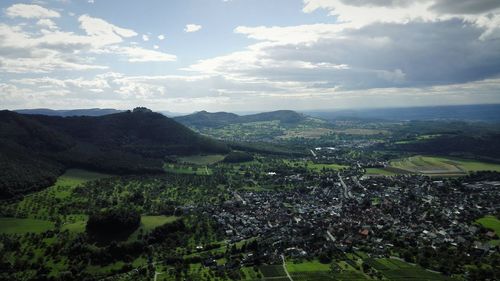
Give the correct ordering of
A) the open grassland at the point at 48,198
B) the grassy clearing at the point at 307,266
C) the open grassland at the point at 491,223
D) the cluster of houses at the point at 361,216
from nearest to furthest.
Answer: the grassy clearing at the point at 307,266, the cluster of houses at the point at 361,216, the open grassland at the point at 491,223, the open grassland at the point at 48,198

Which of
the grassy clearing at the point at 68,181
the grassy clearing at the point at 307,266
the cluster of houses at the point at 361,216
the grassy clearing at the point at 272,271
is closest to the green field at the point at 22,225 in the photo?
the grassy clearing at the point at 68,181

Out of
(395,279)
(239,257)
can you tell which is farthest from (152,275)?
(395,279)

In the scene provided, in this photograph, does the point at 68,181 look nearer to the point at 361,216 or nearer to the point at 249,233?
the point at 249,233

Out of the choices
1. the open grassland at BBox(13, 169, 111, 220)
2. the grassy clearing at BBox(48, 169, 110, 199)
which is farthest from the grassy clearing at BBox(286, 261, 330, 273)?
the grassy clearing at BBox(48, 169, 110, 199)

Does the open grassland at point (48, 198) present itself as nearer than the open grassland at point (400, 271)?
No

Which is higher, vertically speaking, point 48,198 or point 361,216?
point 48,198

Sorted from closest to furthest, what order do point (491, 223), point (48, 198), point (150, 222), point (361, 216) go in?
point (491, 223), point (150, 222), point (361, 216), point (48, 198)

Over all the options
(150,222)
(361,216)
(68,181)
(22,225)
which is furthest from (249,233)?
(68,181)

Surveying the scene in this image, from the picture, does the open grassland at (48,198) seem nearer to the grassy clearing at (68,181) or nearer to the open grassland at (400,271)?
the grassy clearing at (68,181)

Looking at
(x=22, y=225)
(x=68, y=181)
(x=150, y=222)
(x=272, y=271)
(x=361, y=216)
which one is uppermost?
(x=68, y=181)

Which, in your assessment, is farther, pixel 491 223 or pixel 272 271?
pixel 491 223
